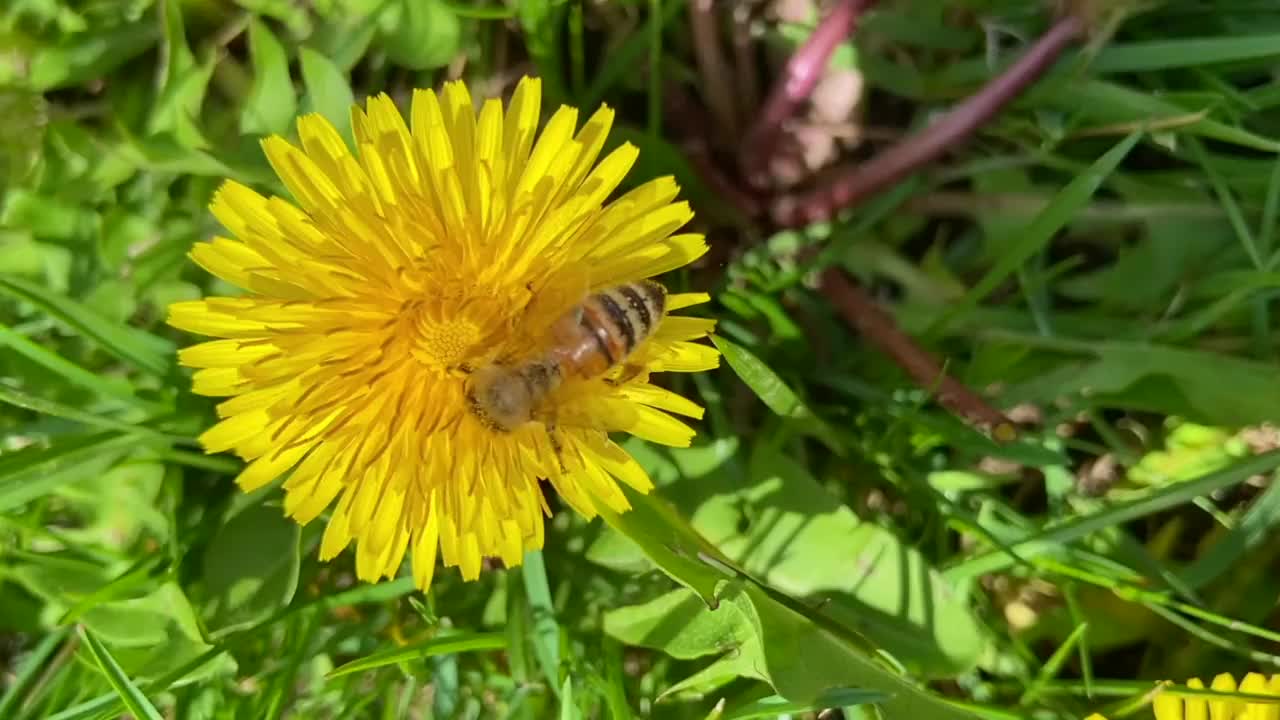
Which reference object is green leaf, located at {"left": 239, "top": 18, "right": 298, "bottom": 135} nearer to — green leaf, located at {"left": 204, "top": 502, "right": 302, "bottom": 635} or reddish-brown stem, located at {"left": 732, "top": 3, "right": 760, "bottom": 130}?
green leaf, located at {"left": 204, "top": 502, "right": 302, "bottom": 635}

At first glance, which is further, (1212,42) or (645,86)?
(645,86)

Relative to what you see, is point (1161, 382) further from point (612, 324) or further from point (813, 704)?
point (612, 324)

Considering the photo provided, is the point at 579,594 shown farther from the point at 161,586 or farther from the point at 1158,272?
the point at 1158,272

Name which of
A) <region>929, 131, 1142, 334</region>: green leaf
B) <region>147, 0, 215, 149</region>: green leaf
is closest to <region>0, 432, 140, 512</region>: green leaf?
<region>147, 0, 215, 149</region>: green leaf

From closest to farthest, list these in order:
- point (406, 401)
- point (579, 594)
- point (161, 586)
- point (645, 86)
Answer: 1. point (406, 401)
2. point (161, 586)
3. point (579, 594)
4. point (645, 86)

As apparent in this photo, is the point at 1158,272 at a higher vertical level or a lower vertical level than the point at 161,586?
higher

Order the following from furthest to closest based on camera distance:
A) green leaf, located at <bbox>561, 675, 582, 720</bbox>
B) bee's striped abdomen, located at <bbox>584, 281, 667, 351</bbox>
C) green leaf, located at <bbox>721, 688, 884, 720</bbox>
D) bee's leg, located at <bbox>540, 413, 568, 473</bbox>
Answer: green leaf, located at <bbox>561, 675, 582, 720</bbox>, green leaf, located at <bbox>721, 688, 884, 720</bbox>, bee's leg, located at <bbox>540, 413, 568, 473</bbox>, bee's striped abdomen, located at <bbox>584, 281, 667, 351</bbox>

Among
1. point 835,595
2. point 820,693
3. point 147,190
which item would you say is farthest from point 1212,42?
point 147,190
